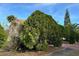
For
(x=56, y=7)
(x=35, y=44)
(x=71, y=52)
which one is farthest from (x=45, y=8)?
(x=71, y=52)

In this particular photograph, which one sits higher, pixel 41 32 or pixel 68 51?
pixel 41 32

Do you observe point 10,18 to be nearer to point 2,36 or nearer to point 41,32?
point 2,36

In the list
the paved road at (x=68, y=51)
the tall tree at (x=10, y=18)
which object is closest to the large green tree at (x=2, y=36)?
the tall tree at (x=10, y=18)

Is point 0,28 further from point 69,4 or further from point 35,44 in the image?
point 69,4

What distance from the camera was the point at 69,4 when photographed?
1.88 metres

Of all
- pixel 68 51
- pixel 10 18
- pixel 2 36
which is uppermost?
pixel 10 18

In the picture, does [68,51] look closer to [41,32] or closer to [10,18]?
[41,32]

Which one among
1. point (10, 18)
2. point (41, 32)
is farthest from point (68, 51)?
point (10, 18)

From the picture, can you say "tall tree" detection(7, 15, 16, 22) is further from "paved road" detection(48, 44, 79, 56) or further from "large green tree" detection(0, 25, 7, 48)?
"paved road" detection(48, 44, 79, 56)

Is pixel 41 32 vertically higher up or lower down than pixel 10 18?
lower down

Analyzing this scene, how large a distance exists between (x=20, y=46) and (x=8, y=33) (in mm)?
157

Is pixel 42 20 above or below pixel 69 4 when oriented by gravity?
below

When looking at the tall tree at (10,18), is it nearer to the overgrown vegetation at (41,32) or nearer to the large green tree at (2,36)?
the overgrown vegetation at (41,32)

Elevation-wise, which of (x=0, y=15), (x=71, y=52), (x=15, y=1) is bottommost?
(x=71, y=52)
